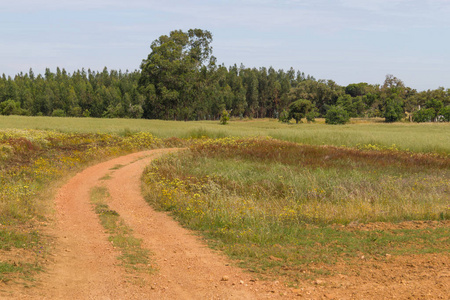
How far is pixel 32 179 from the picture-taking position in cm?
1429

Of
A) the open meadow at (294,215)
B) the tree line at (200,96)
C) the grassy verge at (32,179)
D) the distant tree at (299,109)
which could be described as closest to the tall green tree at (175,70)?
the tree line at (200,96)

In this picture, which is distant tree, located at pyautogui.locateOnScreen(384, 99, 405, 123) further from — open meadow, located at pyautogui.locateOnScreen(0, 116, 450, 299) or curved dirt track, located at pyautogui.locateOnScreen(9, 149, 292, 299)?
curved dirt track, located at pyautogui.locateOnScreen(9, 149, 292, 299)

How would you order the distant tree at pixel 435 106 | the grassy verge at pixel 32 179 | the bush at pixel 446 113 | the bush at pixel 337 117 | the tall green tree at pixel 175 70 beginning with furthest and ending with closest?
the distant tree at pixel 435 106 → the bush at pixel 337 117 → the bush at pixel 446 113 → the tall green tree at pixel 175 70 → the grassy verge at pixel 32 179

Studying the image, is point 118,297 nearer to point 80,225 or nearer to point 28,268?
point 28,268

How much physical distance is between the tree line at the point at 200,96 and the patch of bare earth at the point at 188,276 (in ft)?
187

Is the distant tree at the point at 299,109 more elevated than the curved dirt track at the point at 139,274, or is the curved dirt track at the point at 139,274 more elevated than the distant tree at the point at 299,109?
the distant tree at the point at 299,109

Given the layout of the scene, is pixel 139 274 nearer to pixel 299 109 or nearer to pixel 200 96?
pixel 200 96

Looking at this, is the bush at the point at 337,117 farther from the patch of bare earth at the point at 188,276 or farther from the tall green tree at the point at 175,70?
the patch of bare earth at the point at 188,276

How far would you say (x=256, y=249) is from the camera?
8.02 metres

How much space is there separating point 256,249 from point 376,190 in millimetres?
7521

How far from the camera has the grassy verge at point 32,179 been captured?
720 centimetres

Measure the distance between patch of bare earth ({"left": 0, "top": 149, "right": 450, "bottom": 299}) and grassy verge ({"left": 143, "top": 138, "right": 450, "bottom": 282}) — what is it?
1.65 ft

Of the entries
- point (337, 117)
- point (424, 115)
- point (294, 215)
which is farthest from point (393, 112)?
point (294, 215)

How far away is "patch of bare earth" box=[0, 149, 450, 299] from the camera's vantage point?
19.5 ft
